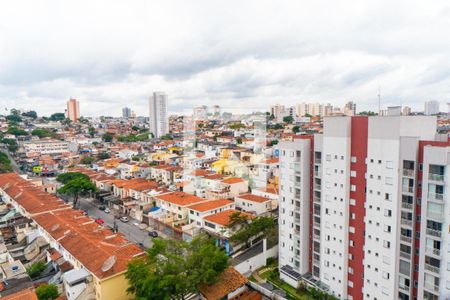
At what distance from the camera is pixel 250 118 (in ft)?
261

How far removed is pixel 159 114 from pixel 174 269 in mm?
88207

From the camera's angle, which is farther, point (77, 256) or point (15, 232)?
point (15, 232)

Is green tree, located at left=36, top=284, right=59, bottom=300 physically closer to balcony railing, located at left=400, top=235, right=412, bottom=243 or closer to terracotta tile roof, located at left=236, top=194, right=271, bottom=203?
terracotta tile roof, located at left=236, top=194, right=271, bottom=203

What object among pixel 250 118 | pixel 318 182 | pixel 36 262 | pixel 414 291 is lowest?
pixel 36 262

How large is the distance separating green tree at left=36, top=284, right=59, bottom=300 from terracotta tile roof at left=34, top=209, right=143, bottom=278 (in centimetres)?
208

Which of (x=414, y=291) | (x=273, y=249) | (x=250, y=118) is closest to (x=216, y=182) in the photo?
(x=273, y=249)

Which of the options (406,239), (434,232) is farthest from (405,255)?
(434,232)

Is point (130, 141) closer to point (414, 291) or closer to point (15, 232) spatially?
point (15, 232)

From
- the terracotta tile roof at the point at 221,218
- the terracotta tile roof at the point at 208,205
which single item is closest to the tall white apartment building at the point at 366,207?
the terracotta tile roof at the point at 221,218

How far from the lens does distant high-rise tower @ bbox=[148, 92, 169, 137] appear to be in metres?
99.0

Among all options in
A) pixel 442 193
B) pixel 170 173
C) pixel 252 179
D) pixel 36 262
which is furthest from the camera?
pixel 170 173

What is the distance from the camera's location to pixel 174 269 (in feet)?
54.5

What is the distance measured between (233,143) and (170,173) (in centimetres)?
2552

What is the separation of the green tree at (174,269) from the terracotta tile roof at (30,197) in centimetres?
1768
